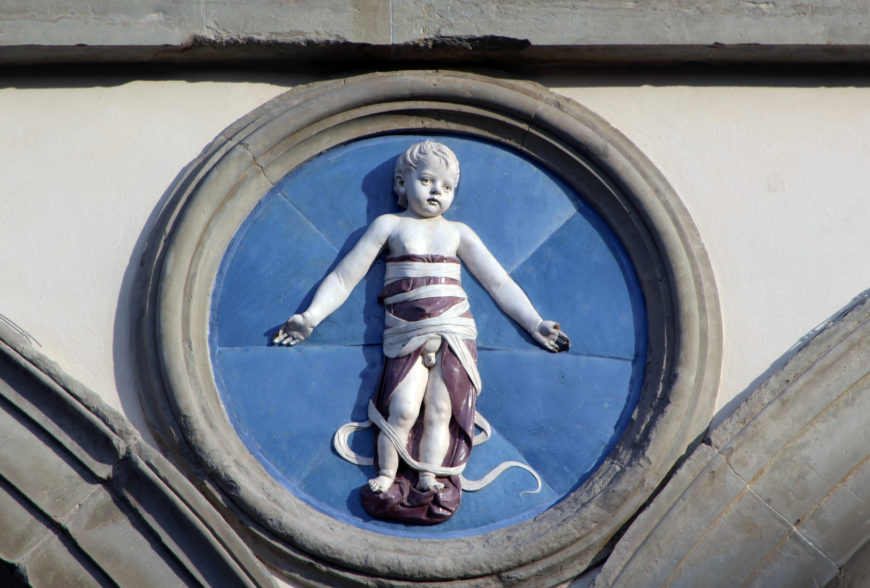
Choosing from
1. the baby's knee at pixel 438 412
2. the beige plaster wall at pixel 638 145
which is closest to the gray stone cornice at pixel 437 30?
the beige plaster wall at pixel 638 145

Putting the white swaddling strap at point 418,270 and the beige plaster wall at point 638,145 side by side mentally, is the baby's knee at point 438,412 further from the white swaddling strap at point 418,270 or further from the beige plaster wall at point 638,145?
the beige plaster wall at point 638,145

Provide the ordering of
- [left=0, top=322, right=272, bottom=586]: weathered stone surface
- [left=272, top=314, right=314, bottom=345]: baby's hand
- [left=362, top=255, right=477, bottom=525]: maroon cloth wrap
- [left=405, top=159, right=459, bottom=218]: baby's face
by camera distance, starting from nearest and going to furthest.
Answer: [left=0, top=322, right=272, bottom=586]: weathered stone surface, [left=362, top=255, right=477, bottom=525]: maroon cloth wrap, [left=272, top=314, right=314, bottom=345]: baby's hand, [left=405, top=159, right=459, bottom=218]: baby's face

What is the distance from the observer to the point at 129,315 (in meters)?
4.82

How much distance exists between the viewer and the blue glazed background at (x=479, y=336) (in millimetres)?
4715

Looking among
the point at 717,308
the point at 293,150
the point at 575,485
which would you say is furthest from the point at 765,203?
the point at 293,150

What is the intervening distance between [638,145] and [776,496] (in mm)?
1409

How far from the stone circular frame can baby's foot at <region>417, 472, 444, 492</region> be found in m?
0.18

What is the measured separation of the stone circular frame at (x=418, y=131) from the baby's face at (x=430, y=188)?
9.5 inches

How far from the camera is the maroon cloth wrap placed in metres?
4.62

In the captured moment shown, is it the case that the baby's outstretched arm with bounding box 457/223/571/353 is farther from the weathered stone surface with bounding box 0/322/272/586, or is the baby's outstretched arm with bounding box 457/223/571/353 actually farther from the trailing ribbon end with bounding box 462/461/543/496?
the weathered stone surface with bounding box 0/322/272/586

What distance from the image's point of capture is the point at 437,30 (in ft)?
16.7

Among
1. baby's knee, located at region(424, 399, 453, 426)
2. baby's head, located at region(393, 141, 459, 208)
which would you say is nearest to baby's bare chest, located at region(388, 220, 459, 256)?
baby's head, located at region(393, 141, 459, 208)

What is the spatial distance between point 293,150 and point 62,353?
3.68 ft

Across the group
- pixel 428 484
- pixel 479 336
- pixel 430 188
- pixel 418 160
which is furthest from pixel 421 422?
pixel 418 160
